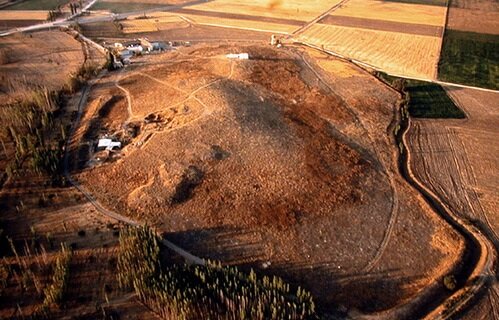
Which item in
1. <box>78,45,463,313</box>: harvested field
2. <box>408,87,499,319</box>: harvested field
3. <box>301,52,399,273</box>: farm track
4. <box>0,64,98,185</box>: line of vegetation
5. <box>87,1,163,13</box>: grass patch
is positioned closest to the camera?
<box>78,45,463,313</box>: harvested field

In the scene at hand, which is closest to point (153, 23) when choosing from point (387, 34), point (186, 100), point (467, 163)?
point (186, 100)

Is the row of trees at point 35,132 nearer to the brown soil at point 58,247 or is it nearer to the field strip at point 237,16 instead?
the brown soil at point 58,247

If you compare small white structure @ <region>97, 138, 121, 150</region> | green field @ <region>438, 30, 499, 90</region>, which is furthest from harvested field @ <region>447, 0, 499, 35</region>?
small white structure @ <region>97, 138, 121, 150</region>

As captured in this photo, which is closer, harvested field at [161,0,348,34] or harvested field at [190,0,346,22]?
harvested field at [161,0,348,34]

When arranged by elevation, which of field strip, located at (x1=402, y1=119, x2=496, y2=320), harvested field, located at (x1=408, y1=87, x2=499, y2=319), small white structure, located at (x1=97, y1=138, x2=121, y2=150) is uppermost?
small white structure, located at (x1=97, y1=138, x2=121, y2=150)

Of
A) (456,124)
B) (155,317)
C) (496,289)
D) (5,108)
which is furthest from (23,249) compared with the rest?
(456,124)

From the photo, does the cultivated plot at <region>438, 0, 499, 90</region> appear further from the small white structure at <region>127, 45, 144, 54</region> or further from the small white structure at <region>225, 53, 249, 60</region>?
the small white structure at <region>127, 45, 144, 54</region>

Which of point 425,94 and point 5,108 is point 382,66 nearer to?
point 425,94
